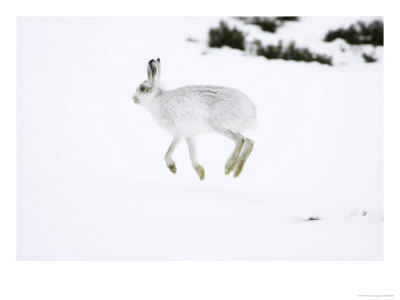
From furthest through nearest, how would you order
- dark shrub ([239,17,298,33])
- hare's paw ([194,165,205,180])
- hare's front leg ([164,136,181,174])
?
dark shrub ([239,17,298,33]) < hare's paw ([194,165,205,180]) < hare's front leg ([164,136,181,174])

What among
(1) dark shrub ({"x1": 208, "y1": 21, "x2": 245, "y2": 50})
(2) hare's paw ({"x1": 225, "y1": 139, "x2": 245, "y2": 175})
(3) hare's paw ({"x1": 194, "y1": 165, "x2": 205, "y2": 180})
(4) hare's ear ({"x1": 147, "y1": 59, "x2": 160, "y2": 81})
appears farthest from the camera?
(1) dark shrub ({"x1": 208, "y1": 21, "x2": 245, "y2": 50})

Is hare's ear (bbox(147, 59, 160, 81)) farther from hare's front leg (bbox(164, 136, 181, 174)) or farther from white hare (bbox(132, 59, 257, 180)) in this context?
hare's front leg (bbox(164, 136, 181, 174))

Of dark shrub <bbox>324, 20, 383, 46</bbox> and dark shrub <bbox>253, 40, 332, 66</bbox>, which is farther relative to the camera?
dark shrub <bbox>253, 40, 332, 66</bbox>

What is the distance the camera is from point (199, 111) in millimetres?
4586

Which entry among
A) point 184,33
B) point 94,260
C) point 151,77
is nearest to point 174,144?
point 151,77

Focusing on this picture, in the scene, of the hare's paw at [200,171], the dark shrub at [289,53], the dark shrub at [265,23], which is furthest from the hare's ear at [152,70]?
the dark shrub at [289,53]

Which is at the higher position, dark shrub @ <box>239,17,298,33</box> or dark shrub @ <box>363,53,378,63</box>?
dark shrub @ <box>239,17,298,33</box>

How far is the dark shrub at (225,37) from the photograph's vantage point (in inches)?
278

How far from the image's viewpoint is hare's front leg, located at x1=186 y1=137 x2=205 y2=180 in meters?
4.82

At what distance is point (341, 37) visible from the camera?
7.45m

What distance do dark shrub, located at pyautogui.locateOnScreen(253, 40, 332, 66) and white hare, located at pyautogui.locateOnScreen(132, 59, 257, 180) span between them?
2723 mm

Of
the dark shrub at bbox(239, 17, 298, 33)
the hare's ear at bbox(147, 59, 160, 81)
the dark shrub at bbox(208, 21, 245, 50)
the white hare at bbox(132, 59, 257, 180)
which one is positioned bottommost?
the white hare at bbox(132, 59, 257, 180)

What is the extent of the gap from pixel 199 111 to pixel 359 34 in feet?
12.2

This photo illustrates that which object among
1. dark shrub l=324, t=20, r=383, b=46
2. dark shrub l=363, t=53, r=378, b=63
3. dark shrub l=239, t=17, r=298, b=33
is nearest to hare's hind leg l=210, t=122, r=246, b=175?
dark shrub l=239, t=17, r=298, b=33
